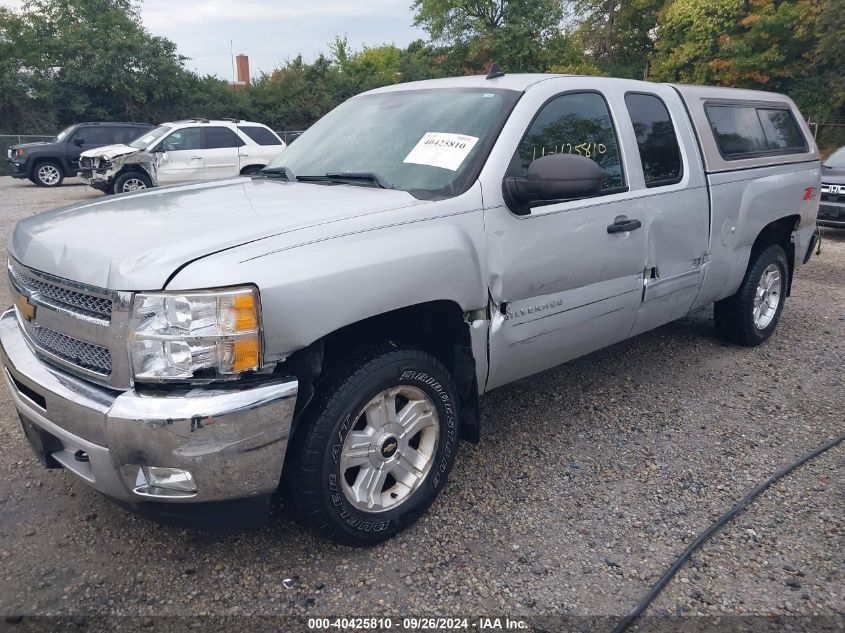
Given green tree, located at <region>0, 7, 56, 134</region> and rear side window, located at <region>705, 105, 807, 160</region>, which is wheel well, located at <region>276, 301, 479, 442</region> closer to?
rear side window, located at <region>705, 105, 807, 160</region>

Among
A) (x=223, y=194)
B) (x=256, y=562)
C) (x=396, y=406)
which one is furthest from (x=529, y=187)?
(x=256, y=562)

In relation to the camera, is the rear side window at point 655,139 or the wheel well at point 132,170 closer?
the rear side window at point 655,139

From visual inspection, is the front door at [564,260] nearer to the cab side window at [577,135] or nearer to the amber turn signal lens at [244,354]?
the cab side window at [577,135]

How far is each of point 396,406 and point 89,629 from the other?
4.40ft

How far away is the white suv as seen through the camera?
545 inches

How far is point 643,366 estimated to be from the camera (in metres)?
4.91

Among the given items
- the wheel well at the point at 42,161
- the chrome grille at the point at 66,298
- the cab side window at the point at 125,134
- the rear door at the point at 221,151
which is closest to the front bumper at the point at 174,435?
the chrome grille at the point at 66,298

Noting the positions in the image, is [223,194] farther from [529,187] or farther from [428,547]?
[428,547]

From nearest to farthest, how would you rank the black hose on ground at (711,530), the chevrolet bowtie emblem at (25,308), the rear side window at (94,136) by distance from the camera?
1. the black hose on ground at (711,530)
2. the chevrolet bowtie emblem at (25,308)
3. the rear side window at (94,136)

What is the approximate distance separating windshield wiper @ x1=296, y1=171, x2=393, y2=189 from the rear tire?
10.4ft

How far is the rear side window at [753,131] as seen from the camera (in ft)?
15.0

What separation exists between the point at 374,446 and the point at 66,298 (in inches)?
50.3

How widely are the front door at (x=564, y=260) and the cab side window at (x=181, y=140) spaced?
12.0 meters

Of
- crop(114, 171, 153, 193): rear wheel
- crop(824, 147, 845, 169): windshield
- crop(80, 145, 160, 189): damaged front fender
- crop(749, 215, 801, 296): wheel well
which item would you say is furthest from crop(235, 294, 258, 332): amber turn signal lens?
crop(114, 171, 153, 193): rear wheel
